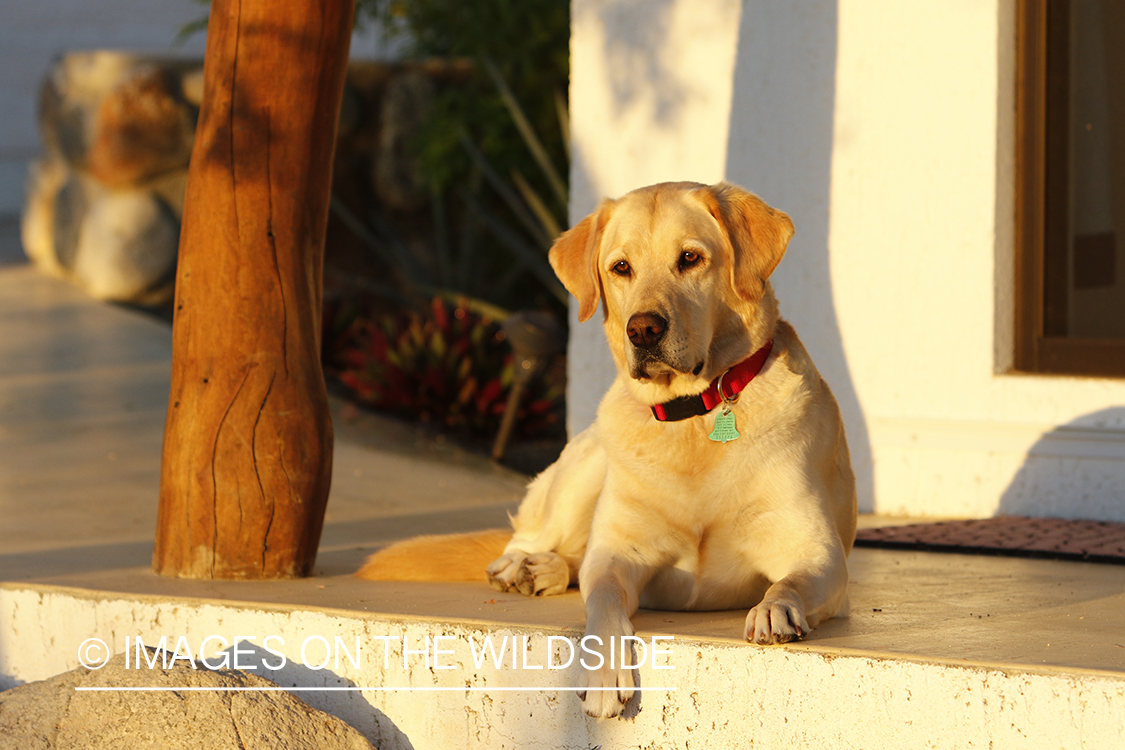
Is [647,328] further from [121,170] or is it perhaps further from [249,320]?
[121,170]

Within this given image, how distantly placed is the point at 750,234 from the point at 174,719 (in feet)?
6.06

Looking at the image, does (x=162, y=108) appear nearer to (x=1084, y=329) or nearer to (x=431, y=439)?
(x=431, y=439)

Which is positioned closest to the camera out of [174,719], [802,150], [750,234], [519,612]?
[174,719]

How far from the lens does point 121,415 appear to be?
6645mm

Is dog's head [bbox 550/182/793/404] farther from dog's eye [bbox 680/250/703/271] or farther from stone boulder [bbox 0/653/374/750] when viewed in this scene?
stone boulder [bbox 0/653/374/750]

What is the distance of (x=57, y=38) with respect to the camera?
12.8 metres

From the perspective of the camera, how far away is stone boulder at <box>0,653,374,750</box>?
267 cm

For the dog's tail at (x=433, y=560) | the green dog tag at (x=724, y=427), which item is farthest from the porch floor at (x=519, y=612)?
the green dog tag at (x=724, y=427)

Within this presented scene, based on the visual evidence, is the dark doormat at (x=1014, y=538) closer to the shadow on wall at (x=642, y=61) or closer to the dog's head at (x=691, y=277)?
the dog's head at (x=691, y=277)

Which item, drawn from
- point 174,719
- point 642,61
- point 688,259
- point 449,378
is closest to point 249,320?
point 174,719

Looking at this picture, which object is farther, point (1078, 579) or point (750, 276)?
point (1078, 579)

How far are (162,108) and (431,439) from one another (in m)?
4.02

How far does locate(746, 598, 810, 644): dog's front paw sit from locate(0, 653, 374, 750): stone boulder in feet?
3.22

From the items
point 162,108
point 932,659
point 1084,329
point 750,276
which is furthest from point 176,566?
point 162,108
